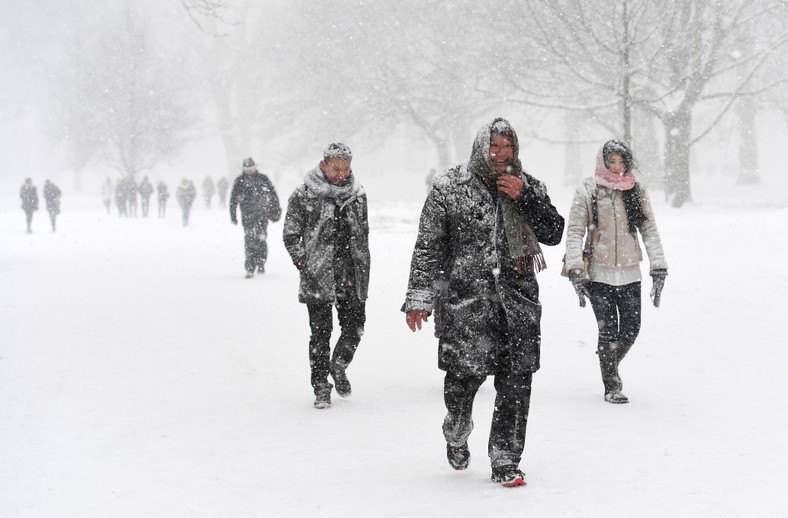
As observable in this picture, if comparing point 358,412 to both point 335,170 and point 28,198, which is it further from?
point 28,198

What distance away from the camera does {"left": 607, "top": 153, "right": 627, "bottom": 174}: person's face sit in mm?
6000

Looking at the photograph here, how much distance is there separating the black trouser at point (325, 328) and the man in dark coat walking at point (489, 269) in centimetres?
192

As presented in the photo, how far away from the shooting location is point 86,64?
4925cm

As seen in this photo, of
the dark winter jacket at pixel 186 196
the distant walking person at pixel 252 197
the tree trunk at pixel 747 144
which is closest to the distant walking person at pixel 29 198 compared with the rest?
the dark winter jacket at pixel 186 196

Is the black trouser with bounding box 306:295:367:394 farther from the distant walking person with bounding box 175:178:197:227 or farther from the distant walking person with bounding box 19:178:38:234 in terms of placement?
the distant walking person with bounding box 19:178:38:234

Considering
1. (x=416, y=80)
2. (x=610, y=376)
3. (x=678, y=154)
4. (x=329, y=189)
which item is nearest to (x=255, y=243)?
(x=329, y=189)

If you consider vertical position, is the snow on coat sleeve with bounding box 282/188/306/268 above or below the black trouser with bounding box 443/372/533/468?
above

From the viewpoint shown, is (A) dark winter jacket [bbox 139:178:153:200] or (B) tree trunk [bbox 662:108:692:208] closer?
(B) tree trunk [bbox 662:108:692:208]

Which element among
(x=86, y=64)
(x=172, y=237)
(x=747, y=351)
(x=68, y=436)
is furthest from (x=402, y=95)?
(x=68, y=436)

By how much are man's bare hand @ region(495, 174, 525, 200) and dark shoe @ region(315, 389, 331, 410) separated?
104 inches

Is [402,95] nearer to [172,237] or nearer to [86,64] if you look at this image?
[172,237]

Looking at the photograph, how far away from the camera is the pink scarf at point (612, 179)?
19.8ft

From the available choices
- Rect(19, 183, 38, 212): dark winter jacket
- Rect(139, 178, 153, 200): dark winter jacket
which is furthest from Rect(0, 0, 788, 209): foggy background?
Rect(19, 183, 38, 212): dark winter jacket

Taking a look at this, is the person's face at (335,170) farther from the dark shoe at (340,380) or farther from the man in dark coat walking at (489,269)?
the man in dark coat walking at (489,269)
